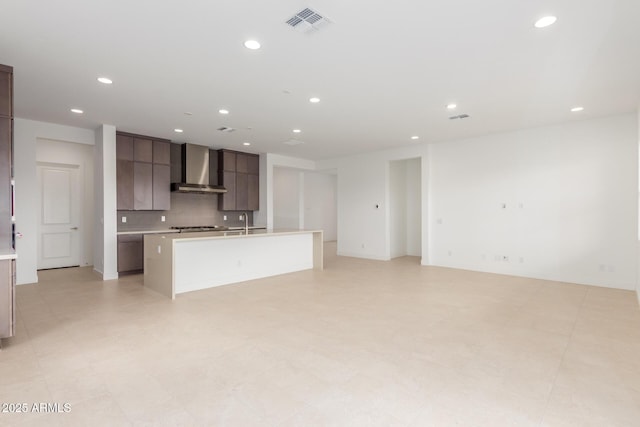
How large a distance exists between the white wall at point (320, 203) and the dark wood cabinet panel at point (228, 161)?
3.40 metres

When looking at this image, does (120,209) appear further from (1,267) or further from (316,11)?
(316,11)

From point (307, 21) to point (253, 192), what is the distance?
20.8 feet

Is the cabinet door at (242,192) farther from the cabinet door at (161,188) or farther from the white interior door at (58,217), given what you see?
the white interior door at (58,217)

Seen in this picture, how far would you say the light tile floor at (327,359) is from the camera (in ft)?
6.61

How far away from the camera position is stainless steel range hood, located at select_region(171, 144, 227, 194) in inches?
285

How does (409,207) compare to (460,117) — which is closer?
(460,117)

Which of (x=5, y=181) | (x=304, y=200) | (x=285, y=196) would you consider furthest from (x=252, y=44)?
(x=304, y=200)

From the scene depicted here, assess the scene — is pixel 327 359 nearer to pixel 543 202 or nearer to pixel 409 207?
pixel 543 202

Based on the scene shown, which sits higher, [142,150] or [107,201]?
[142,150]

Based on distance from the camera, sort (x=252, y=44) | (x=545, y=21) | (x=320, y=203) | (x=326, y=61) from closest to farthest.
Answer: (x=545, y=21) < (x=252, y=44) < (x=326, y=61) < (x=320, y=203)

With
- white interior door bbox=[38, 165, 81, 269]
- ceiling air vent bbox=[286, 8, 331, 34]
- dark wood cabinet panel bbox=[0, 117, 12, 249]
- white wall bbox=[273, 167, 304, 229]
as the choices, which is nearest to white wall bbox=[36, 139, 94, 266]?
white interior door bbox=[38, 165, 81, 269]

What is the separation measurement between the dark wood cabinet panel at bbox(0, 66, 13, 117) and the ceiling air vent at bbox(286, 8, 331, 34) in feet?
9.82

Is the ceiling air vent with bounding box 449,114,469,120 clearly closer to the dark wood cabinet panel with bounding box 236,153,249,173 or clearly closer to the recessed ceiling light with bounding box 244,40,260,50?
the recessed ceiling light with bounding box 244,40,260,50

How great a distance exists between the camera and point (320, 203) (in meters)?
12.2
